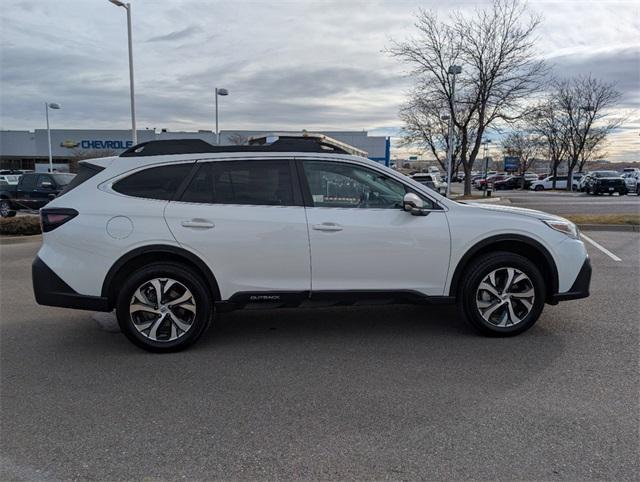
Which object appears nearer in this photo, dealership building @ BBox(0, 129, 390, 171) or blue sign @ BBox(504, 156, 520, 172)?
dealership building @ BBox(0, 129, 390, 171)

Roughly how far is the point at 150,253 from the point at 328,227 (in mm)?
1589

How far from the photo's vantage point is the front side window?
4664 mm

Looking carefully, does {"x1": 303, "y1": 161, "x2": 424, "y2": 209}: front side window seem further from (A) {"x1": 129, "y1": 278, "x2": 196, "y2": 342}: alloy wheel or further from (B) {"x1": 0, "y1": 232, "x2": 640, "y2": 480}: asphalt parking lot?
(A) {"x1": 129, "y1": 278, "x2": 196, "y2": 342}: alloy wheel

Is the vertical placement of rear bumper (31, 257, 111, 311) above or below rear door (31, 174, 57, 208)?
below

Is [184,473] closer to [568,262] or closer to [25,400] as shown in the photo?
[25,400]

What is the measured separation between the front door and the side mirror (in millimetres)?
57

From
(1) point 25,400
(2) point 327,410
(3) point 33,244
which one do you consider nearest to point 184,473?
(2) point 327,410

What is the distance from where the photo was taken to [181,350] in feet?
15.0

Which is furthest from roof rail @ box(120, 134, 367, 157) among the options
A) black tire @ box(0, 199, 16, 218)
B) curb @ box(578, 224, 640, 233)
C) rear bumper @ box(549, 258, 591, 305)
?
black tire @ box(0, 199, 16, 218)

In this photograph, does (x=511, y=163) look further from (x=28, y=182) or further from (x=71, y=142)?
(x=28, y=182)

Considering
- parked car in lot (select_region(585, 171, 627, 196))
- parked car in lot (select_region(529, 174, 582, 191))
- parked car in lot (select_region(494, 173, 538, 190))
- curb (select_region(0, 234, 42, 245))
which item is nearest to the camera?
curb (select_region(0, 234, 42, 245))

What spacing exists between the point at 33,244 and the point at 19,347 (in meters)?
7.49

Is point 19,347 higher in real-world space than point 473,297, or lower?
lower

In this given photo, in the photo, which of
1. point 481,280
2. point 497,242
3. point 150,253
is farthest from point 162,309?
point 497,242
